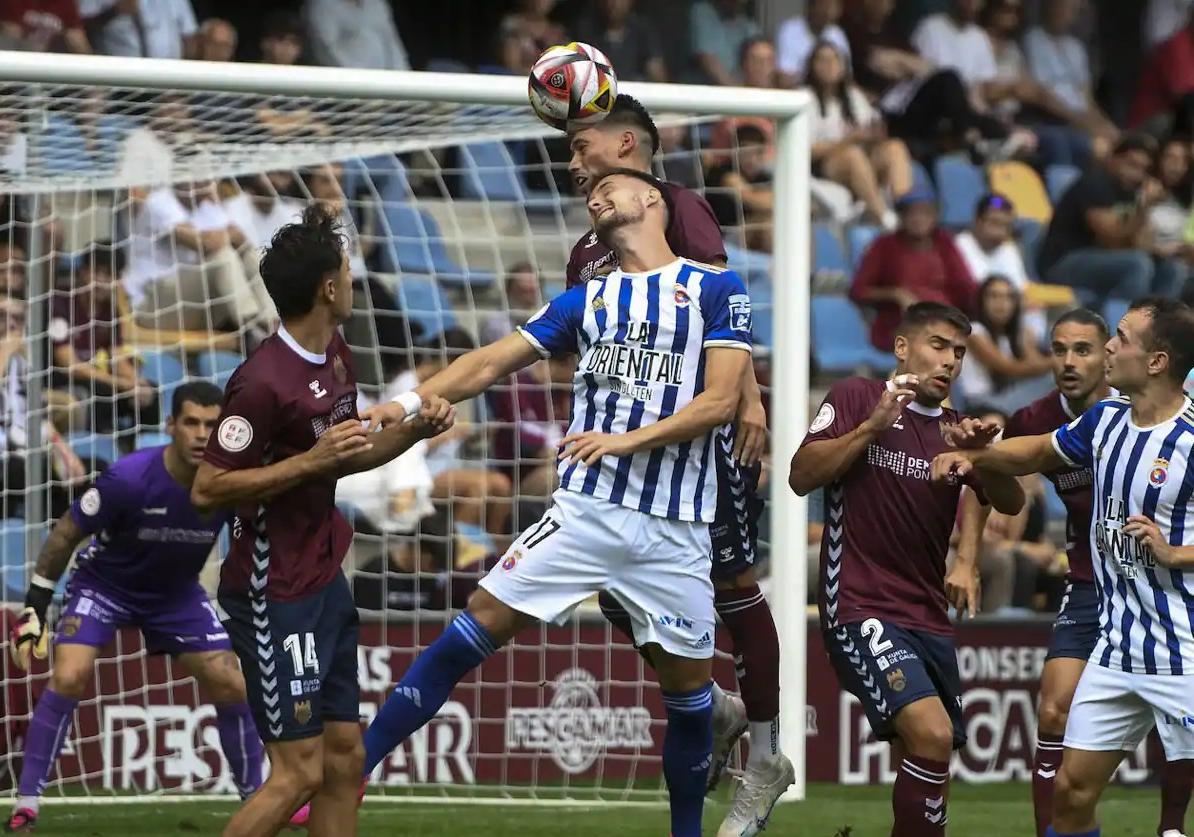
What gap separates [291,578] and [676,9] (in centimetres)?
897

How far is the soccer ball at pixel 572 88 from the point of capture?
698 centimetres

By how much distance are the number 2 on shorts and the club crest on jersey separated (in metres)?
1.07

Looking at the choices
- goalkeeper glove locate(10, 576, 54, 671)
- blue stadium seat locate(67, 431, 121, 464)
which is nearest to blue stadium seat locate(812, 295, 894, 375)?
blue stadium seat locate(67, 431, 121, 464)

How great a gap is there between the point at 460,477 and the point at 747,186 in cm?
260

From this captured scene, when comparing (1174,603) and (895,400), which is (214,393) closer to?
(895,400)

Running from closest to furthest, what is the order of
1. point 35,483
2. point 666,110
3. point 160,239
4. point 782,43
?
point 666,110
point 35,483
point 160,239
point 782,43

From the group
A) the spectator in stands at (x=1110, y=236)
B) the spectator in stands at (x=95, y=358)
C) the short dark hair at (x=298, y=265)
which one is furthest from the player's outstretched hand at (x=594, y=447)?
the spectator in stands at (x=1110, y=236)

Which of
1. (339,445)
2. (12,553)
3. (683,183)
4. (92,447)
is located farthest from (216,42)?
(339,445)

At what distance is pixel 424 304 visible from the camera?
36.2 feet

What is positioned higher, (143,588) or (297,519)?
(297,519)

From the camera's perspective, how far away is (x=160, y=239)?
10.6 meters

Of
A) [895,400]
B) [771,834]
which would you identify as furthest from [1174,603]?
[771,834]

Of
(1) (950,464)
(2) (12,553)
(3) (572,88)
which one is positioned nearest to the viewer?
(1) (950,464)

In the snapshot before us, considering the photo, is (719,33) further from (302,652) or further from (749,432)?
(302,652)
